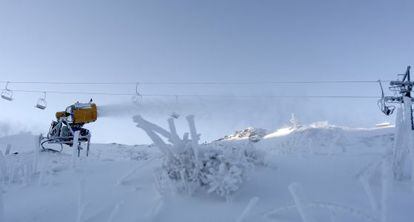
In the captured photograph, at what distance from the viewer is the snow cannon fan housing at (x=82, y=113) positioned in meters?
21.7

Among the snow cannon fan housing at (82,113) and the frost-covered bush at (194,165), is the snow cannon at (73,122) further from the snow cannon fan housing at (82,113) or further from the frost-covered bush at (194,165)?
the frost-covered bush at (194,165)

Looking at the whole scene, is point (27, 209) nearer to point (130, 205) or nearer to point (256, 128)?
point (130, 205)

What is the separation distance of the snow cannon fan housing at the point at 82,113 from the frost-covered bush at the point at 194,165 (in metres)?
15.0

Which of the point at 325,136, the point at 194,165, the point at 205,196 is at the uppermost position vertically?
the point at 325,136

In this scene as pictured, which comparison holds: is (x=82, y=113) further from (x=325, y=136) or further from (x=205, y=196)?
(x=325, y=136)

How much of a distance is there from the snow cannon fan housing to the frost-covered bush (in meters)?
15.0

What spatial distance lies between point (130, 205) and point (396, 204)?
4.53 meters

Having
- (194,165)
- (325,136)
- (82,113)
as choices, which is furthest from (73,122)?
(325,136)

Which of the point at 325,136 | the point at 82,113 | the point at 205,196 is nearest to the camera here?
the point at 205,196

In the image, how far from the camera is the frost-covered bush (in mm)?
6996

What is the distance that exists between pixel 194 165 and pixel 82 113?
15652 millimetres

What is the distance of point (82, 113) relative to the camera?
2162 cm

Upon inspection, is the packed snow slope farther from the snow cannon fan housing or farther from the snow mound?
the snow mound

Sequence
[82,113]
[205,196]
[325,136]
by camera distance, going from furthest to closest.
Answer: [325,136] → [82,113] → [205,196]
